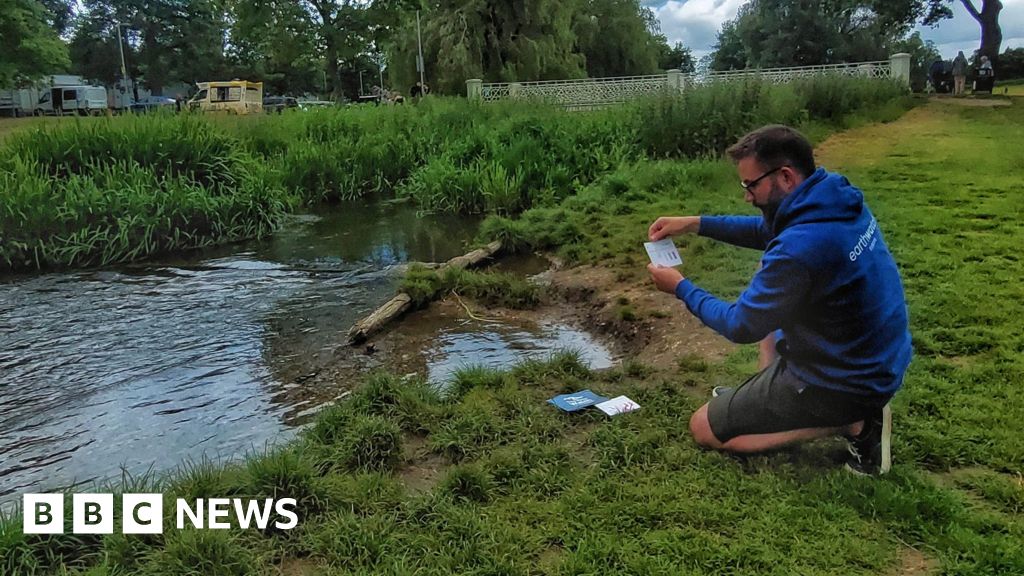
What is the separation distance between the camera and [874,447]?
9.67ft

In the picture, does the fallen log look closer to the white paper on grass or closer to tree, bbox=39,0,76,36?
the white paper on grass

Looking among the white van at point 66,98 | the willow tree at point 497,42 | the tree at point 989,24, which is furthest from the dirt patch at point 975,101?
the white van at point 66,98

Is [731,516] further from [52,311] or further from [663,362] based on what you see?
[52,311]

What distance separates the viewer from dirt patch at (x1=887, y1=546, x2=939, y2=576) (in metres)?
2.43

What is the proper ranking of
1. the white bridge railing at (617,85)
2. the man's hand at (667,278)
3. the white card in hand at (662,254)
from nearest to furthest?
1. the man's hand at (667,278)
2. the white card in hand at (662,254)
3. the white bridge railing at (617,85)

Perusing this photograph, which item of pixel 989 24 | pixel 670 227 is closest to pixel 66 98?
pixel 989 24

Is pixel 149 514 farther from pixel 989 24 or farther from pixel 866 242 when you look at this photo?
pixel 989 24

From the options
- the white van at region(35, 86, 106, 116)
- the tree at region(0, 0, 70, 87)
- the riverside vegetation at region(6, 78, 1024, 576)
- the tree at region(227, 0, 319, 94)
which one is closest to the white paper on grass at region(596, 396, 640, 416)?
the riverside vegetation at region(6, 78, 1024, 576)

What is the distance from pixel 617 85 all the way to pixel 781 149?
63.5 feet

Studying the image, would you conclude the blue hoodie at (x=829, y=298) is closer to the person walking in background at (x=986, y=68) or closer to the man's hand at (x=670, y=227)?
the man's hand at (x=670, y=227)

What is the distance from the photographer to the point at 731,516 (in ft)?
8.98

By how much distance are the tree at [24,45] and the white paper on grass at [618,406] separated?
119ft

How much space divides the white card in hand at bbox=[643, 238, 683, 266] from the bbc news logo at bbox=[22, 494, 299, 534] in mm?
1741

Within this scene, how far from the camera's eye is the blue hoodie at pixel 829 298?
2.66 metres
